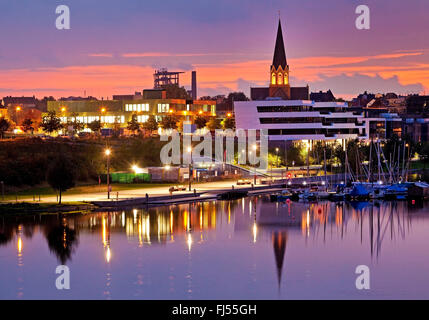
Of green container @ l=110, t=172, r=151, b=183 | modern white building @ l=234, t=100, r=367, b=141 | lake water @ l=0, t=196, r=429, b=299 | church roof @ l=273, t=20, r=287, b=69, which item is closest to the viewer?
lake water @ l=0, t=196, r=429, b=299

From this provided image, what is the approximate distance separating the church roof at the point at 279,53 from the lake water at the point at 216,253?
375ft

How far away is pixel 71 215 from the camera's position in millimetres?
69625

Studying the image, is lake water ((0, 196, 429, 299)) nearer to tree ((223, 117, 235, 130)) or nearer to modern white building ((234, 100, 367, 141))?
modern white building ((234, 100, 367, 141))

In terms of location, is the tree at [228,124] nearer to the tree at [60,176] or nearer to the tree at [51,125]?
the tree at [51,125]

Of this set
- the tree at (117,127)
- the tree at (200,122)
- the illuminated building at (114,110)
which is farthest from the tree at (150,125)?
the tree at (200,122)

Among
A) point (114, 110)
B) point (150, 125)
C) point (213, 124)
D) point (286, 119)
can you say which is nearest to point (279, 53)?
point (213, 124)

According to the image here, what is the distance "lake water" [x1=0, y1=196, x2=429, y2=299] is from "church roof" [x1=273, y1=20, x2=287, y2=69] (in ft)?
375

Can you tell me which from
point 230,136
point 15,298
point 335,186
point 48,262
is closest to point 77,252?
point 48,262

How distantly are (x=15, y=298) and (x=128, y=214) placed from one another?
28394 millimetres

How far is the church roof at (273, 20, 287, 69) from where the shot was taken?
189038 millimetres

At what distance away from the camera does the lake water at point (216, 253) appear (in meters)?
45.5

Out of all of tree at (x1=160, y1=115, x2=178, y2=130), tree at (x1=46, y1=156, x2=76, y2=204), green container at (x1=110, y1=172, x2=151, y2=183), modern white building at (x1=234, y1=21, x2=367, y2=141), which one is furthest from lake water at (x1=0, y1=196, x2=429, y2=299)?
modern white building at (x1=234, y1=21, x2=367, y2=141)

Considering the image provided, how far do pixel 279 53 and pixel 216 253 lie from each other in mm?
144197

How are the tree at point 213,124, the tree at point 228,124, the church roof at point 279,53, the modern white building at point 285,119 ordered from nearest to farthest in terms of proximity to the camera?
the modern white building at point 285,119 → the tree at point 213,124 → the tree at point 228,124 → the church roof at point 279,53
